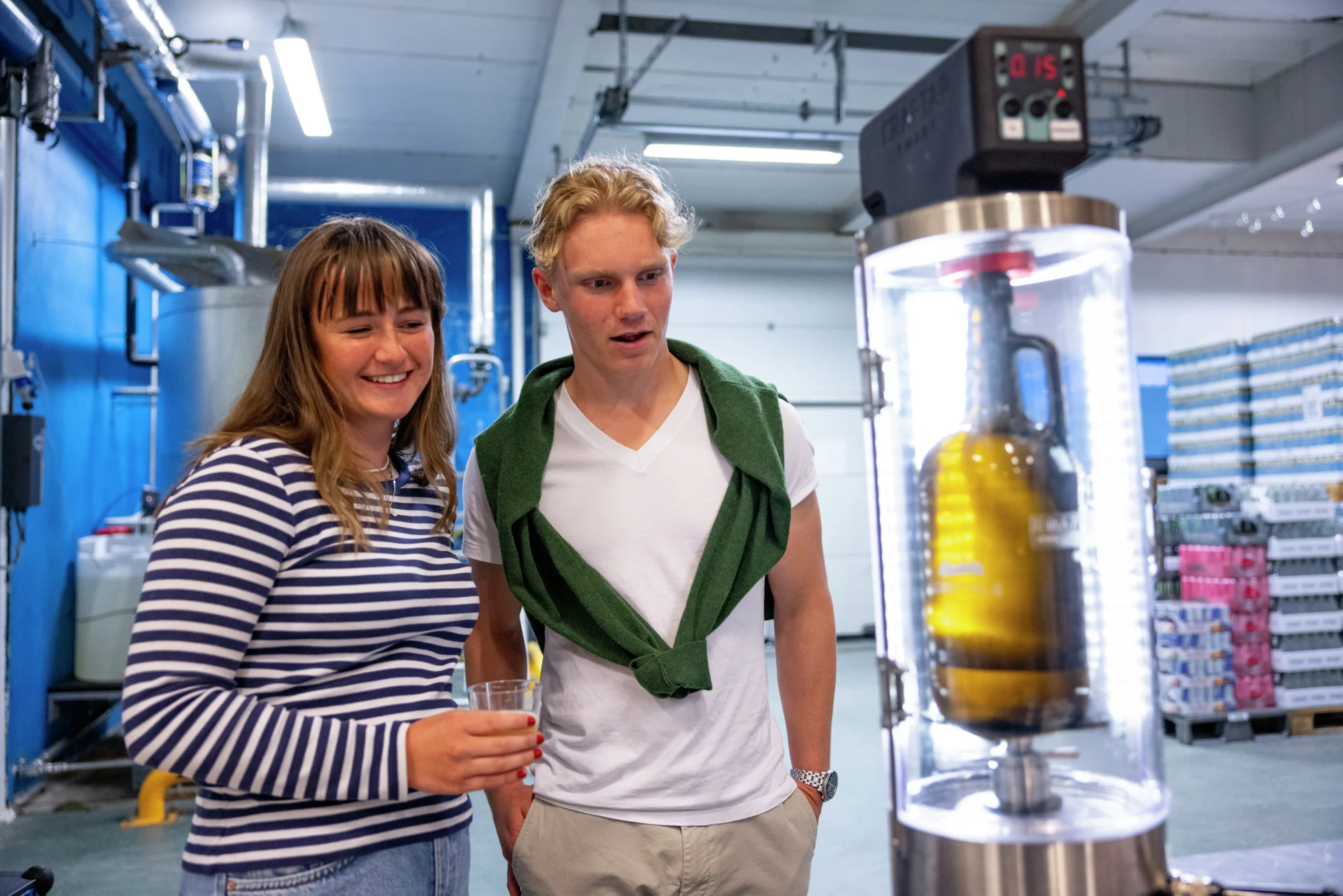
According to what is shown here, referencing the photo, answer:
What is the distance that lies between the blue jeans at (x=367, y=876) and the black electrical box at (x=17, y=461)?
11.7 ft

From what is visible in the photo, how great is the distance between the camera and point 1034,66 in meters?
0.80

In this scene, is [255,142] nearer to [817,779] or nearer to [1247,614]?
[817,779]

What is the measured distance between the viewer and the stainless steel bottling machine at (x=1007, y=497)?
0.79 m

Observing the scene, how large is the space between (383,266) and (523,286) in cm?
714

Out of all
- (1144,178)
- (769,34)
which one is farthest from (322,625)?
(1144,178)

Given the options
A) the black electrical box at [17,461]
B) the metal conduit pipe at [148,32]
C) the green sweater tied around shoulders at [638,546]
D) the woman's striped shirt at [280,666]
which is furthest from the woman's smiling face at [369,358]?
the metal conduit pipe at [148,32]

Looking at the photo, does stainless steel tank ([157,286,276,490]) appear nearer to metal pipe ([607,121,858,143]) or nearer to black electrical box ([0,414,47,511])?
black electrical box ([0,414,47,511])

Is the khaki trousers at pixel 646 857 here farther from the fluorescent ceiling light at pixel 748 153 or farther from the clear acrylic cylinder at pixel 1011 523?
the fluorescent ceiling light at pixel 748 153

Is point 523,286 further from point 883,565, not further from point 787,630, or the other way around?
point 883,565

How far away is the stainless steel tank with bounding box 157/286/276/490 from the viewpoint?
422cm

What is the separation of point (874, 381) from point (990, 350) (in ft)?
0.35

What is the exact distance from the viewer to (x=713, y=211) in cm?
858

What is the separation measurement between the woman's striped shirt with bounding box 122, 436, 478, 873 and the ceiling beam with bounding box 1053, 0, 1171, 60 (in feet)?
15.5

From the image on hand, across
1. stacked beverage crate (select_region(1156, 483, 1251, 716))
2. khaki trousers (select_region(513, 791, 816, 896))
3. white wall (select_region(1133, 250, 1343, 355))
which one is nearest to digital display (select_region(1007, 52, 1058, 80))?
khaki trousers (select_region(513, 791, 816, 896))
